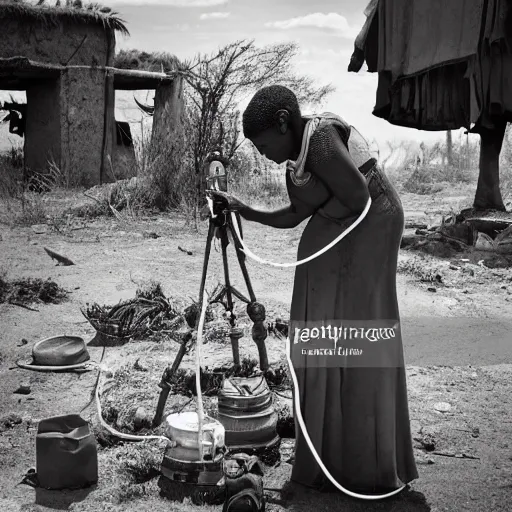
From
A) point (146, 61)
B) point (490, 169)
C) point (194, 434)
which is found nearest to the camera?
point (194, 434)

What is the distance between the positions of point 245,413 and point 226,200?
3.34ft

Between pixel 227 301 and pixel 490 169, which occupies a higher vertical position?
pixel 490 169

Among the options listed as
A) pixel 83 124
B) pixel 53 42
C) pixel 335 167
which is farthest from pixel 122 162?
pixel 335 167

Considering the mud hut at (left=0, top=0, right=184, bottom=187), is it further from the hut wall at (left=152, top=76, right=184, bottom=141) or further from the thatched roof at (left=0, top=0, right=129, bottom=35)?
the hut wall at (left=152, top=76, right=184, bottom=141)

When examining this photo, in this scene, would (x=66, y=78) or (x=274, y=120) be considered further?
(x=66, y=78)

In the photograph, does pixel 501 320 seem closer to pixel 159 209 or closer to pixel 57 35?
pixel 159 209

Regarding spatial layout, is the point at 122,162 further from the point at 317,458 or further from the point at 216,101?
the point at 317,458

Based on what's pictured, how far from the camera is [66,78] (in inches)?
426

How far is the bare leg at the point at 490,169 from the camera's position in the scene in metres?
8.49

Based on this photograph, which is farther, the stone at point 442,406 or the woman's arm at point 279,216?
the stone at point 442,406

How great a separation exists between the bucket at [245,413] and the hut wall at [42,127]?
777cm

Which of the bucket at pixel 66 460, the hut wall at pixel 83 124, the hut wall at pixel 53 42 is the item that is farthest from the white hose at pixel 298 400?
the hut wall at pixel 53 42

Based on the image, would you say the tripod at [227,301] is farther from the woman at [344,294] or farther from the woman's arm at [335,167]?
the woman's arm at [335,167]

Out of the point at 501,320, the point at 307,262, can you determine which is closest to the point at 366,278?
the point at 307,262
